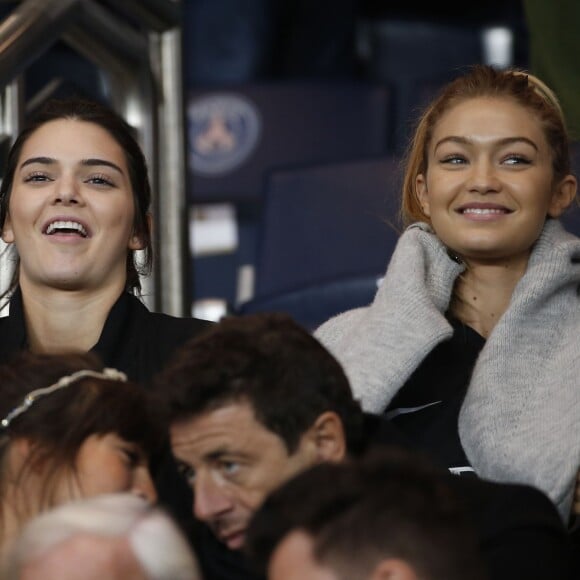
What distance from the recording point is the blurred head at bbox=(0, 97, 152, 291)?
2.15 m

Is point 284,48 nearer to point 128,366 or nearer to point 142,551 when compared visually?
point 128,366

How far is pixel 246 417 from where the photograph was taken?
1459 mm

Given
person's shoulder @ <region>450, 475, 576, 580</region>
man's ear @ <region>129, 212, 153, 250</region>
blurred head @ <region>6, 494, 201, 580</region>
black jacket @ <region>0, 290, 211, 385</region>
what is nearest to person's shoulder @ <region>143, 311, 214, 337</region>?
black jacket @ <region>0, 290, 211, 385</region>

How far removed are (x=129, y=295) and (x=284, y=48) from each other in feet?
8.39

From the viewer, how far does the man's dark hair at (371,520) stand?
Answer: 1.14 meters

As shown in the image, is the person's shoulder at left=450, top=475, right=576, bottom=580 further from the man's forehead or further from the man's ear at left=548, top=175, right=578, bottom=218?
the man's ear at left=548, top=175, right=578, bottom=218

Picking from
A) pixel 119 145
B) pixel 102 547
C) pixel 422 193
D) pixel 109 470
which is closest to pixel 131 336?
pixel 119 145

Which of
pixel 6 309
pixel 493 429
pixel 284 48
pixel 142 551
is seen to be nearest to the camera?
pixel 142 551

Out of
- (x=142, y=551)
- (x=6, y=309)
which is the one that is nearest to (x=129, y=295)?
(x=6, y=309)

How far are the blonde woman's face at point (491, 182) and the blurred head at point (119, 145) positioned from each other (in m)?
0.41

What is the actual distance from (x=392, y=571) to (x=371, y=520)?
51mm

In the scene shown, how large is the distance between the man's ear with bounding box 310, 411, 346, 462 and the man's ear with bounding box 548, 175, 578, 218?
30.0 inches

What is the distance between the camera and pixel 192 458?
1.48m

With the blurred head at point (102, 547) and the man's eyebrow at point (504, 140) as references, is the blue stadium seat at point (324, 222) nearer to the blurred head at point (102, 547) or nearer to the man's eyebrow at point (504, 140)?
the man's eyebrow at point (504, 140)
